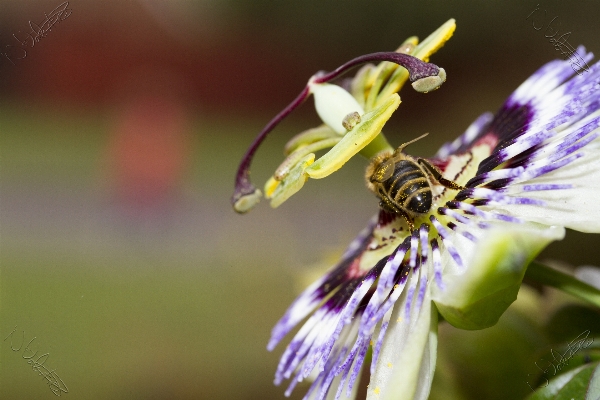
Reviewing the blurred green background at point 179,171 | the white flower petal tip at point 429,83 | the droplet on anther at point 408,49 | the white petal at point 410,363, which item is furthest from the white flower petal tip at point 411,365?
the blurred green background at point 179,171

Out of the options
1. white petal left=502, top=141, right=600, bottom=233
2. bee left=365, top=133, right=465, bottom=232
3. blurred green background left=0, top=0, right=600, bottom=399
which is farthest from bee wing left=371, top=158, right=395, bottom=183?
blurred green background left=0, top=0, right=600, bottom=399

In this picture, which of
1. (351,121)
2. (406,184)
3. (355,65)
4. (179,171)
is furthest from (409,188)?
(179,171)

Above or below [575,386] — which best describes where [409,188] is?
above

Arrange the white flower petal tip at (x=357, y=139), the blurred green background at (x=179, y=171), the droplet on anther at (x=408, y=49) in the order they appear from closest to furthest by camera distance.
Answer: the white flower petal tip at (x=357, y=139)
the droplet on anther at (x=408, y=49)
the blurred green background at (x=179, y=171)

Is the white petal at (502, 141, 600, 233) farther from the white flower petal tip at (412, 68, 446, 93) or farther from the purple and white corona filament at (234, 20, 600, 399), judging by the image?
the white flower petal tip at (412, 68, 446, 93)

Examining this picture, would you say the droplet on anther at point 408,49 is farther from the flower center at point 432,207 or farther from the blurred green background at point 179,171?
the blurred green background at point 179,171

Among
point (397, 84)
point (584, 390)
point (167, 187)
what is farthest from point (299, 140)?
point (167, 187)

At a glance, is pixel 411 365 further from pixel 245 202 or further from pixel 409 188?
pixel 245 202
